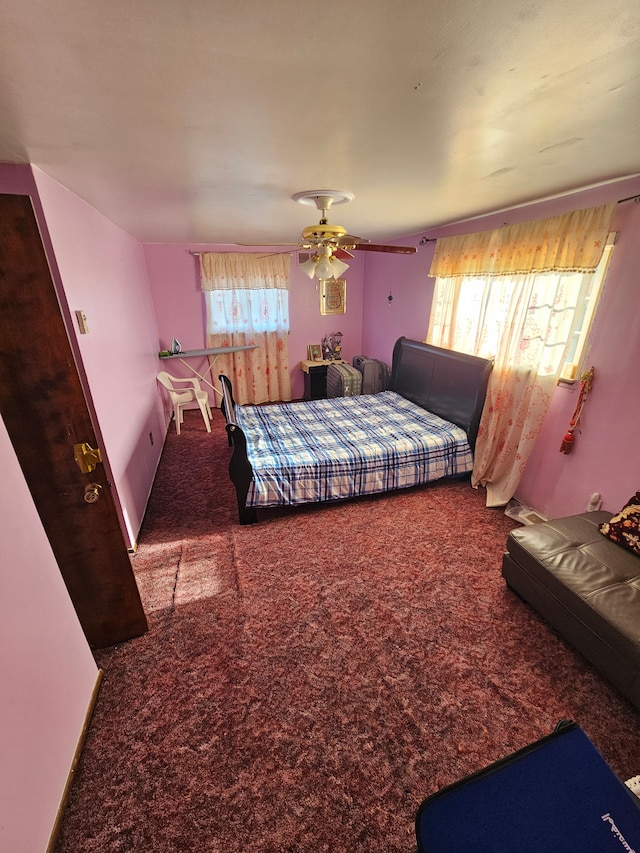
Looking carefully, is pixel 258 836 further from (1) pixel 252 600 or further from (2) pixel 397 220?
(2) pixel 397 220

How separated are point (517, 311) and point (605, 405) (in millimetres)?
941

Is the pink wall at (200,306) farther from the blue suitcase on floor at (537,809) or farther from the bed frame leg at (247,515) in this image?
the blue suitcase on floor at (537,809)

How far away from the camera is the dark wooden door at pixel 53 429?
130 cm

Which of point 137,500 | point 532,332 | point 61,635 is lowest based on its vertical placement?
point 137,500

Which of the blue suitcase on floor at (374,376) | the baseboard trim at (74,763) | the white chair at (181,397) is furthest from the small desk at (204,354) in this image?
the baseboard trim at (74,763)

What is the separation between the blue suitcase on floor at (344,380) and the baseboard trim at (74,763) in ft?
12.5

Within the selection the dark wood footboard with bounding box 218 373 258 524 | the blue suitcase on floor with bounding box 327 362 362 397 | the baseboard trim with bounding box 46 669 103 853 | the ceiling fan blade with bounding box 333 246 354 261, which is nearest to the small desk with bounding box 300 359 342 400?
the blue suitcase on floor with bounding box 327 362 362 397

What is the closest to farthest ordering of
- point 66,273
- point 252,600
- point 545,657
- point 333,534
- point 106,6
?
point 106,6
point 545,657
point 66,273
point 252,600
point 333,534

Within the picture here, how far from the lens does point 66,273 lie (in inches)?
74.4

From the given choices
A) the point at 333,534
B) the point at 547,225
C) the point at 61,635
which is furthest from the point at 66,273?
the point at 547,225

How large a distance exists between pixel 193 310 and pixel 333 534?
3753mm

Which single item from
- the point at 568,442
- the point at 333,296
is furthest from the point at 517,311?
the point at 333,296

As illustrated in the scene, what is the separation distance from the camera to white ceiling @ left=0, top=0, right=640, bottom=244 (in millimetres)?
710

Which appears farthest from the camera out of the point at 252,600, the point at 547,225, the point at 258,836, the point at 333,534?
the point at 333,534
